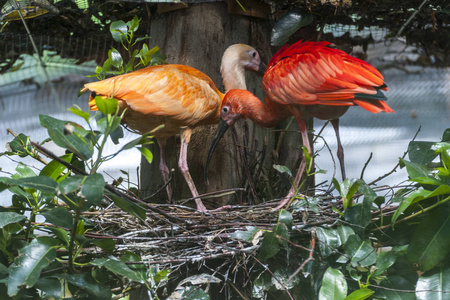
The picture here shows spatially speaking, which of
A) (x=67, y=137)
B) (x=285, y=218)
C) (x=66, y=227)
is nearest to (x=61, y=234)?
(x=66, y=227)

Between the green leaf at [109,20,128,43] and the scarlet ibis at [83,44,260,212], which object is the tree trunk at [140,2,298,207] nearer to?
the scarlet ibis at [83,44,260,212]

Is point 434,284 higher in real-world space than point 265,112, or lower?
lower

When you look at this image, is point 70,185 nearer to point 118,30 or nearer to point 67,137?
point 67,137

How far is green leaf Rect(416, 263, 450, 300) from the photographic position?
4.64 ft

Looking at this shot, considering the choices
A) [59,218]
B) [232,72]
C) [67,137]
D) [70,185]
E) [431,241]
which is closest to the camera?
[70,185]

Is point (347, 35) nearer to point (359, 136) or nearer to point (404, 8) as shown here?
point (404, 8)

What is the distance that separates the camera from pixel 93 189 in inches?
43.7

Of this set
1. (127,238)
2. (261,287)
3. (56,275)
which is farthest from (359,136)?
(56,275)

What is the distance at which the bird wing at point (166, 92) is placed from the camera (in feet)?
5.70

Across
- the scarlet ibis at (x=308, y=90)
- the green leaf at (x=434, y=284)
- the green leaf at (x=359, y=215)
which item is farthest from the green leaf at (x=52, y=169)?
the green leaf at (x=434, y=284)

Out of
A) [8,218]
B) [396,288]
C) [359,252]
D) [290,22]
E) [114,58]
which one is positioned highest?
[290,22]

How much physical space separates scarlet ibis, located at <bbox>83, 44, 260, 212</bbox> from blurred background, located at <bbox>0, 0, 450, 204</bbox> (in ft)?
0.78

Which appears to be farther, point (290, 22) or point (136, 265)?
point (290, 22)

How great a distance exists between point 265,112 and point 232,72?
0.23m
